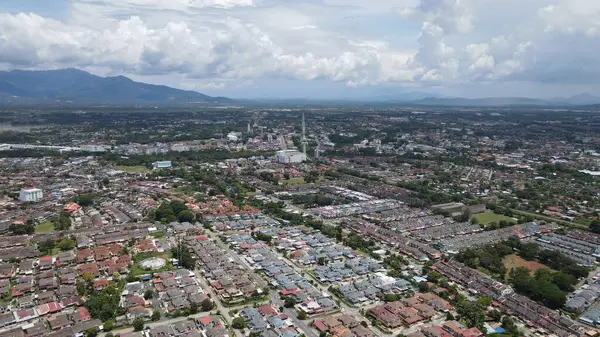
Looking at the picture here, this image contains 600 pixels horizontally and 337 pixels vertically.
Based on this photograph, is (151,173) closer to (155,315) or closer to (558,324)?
(155,315)

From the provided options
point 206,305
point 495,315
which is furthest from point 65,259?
point 495,315

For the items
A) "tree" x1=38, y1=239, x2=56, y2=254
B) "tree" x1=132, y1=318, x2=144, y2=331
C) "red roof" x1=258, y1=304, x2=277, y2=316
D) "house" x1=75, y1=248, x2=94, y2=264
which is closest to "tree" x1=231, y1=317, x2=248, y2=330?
"red roof" x1=258, y1=304, x2=277, y2=316

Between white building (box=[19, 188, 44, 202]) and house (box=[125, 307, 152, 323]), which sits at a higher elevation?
white building (box=[19, 188, 44, 202])

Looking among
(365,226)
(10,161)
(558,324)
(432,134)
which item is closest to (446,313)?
(558,324)

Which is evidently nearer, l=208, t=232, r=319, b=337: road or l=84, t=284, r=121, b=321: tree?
l=208, t=232, r=319, b=337: road

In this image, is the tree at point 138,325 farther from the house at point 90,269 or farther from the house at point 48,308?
the house at point 90,269

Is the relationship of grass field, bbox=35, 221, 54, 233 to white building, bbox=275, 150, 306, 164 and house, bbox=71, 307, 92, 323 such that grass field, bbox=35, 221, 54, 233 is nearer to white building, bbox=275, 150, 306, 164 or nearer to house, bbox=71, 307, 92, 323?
house, bbox=71, 307, 92, 323
